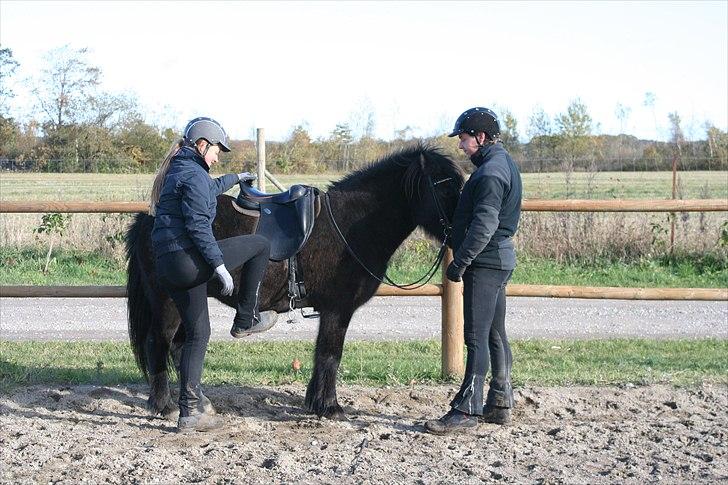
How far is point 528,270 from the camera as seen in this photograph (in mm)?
12398

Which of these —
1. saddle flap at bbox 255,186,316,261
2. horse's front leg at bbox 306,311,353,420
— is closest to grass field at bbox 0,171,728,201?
saddle flap at bbox 255,186,316,261

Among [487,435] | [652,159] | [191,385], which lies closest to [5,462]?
[191,385]

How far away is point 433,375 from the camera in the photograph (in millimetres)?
7094

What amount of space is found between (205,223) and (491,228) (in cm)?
171

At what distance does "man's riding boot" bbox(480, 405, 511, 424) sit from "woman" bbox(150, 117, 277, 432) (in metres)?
A: 1.69

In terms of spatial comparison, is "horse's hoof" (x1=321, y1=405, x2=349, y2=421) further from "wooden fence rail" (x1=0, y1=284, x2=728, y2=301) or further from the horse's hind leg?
"wooden fence rail" (x1=0, y1=284, x2=728, y2=301)

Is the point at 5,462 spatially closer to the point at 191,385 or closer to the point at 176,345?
the point at 191,385

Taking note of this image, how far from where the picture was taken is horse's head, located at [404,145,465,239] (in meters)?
5.78

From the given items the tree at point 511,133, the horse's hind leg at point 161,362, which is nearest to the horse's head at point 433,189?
the horse's hind leg at point 161,362

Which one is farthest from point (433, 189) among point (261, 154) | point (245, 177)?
point (261, 154)

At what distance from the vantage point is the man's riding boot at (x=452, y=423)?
5387mm

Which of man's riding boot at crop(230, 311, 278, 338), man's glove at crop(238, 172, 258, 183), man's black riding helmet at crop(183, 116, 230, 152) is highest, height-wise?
man's black riding helmet at crop(183, 116, 230, 152)

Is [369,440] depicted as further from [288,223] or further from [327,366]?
[288,223]

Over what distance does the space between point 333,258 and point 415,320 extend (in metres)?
4.81
